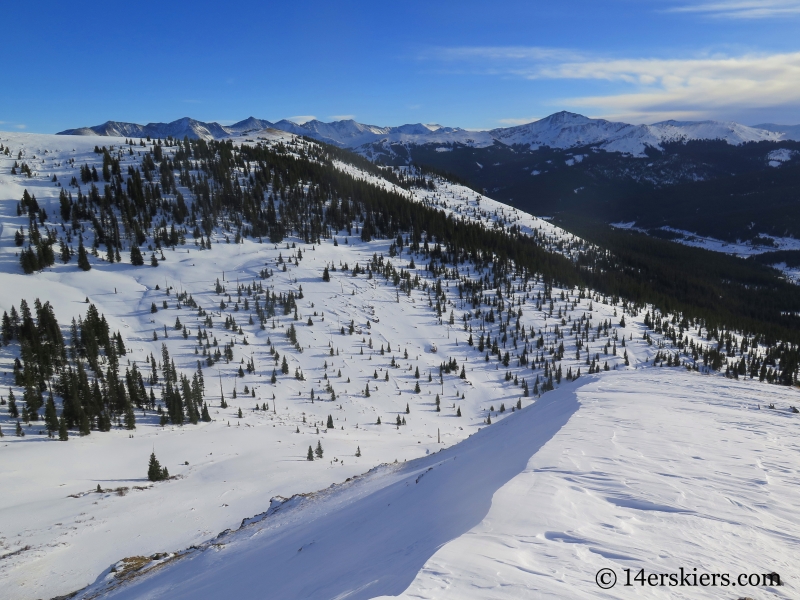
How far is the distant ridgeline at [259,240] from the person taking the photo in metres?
40.8

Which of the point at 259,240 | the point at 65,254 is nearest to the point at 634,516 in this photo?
the point at 65,254

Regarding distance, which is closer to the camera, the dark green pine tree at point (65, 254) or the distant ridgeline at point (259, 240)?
the distant ridgeline at point (259, 240)

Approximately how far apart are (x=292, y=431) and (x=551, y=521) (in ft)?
105

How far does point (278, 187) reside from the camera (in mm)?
97312

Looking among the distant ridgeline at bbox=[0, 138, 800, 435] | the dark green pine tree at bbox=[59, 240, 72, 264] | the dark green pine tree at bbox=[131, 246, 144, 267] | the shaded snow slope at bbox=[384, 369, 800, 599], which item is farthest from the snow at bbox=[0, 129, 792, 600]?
the distant ridgeline at bbox=[0, 138, 800, 435]

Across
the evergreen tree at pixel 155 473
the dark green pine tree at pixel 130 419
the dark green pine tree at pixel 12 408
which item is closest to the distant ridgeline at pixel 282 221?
the dark green pine tree at pixel 12 408

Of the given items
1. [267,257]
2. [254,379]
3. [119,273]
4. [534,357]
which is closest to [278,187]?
[267,257]

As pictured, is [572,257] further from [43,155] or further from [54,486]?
[43,155]

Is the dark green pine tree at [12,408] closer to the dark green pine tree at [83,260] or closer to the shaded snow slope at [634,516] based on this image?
the dark green pine tree at [83,260]

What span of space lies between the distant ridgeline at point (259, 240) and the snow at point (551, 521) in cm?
2846

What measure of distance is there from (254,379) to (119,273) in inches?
1250

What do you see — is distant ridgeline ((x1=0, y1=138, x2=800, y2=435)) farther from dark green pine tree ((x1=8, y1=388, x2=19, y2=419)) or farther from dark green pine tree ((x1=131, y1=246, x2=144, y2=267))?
dark green pine tree ((x1=8, y1=388, x2=19, y2=419))

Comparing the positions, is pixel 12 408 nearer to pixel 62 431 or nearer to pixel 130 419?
pixel 62 431

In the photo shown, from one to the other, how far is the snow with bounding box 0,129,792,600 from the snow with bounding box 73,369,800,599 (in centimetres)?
17
